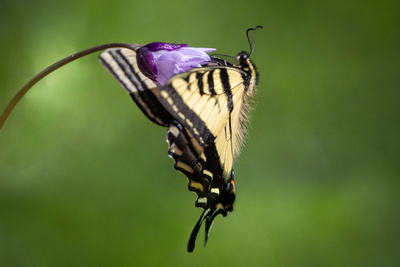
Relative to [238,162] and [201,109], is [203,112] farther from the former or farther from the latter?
[238,162]

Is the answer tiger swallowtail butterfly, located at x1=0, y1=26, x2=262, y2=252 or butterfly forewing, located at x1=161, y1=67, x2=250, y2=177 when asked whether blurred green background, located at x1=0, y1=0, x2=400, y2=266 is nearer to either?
→ tiger swallowtail butterfly, located at x1=0, y1=26, x2=262, y2=252

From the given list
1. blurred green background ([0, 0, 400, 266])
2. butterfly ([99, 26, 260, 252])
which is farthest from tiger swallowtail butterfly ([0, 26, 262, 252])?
blurred green background ([0, 0, 400, 266])

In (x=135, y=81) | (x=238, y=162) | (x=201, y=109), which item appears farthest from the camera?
(x=238, y=162)

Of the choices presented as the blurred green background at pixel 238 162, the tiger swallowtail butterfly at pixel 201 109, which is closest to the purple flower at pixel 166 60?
the tiger swallowtail butterfly at pixel 201 109

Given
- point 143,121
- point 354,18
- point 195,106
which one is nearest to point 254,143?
point 143,121

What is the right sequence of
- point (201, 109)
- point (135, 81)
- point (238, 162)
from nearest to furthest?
point (201, 109) → point (135, 81) → point (238, 162)

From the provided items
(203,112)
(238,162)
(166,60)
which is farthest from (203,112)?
(238,162)

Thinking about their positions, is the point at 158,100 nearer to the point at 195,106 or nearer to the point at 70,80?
the point at 195,106
